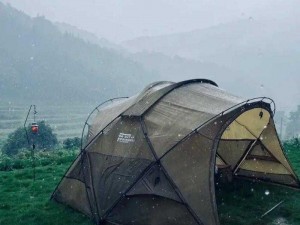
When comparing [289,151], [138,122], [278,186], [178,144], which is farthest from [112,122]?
[289,151]

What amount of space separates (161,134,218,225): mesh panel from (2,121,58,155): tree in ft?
107

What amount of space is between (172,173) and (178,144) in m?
0.68

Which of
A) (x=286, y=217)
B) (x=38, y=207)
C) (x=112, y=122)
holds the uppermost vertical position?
(x=112, y=122)

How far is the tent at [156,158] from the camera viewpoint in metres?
8.40

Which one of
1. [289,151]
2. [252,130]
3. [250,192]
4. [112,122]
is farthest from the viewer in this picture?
[289,151]

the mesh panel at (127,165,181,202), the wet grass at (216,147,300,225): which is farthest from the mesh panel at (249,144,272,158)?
the mesh panel at (127,165,181,202)

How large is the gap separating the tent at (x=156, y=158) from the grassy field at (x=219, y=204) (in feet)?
1.89

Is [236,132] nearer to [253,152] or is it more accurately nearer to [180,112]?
[253,152]

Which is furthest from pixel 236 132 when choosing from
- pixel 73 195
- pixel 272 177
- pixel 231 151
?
pixel 73 195

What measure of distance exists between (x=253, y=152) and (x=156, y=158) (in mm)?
5071

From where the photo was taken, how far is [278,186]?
38.5 ft

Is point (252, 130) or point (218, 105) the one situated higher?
point (218, 105)

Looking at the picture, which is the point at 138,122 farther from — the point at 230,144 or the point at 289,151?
the point at 289,151

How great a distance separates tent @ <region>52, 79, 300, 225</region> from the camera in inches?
331
